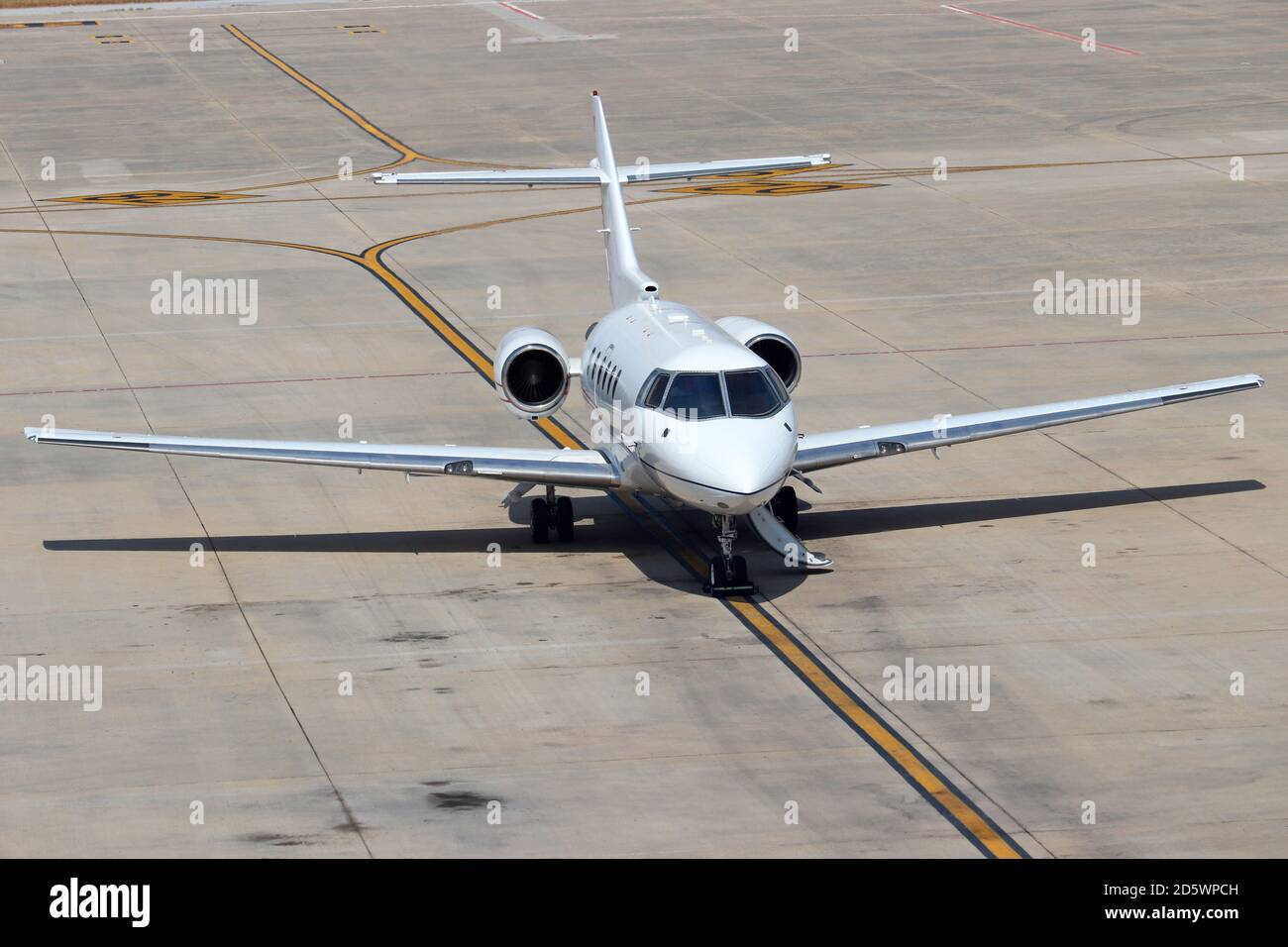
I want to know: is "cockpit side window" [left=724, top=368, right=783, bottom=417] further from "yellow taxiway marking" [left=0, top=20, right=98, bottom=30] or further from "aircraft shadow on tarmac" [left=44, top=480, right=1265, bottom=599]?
"yellow taxiway marking" [left=0, top=20, right=98, bottom=30]

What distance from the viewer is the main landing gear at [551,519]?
23906mm

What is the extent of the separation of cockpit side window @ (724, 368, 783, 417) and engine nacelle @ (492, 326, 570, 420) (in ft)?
9.73

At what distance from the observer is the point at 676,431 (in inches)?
864

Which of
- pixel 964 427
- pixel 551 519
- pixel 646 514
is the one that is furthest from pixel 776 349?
pixel 551 519

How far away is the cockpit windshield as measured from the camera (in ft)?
72.0

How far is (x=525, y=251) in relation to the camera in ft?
130

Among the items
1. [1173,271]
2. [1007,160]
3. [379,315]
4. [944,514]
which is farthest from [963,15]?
[944,514]

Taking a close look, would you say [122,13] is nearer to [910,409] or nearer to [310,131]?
[310,131]

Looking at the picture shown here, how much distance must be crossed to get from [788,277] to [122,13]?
47.9 meters

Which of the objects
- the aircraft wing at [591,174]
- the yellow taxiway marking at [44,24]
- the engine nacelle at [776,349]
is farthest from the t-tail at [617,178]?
the yellow taxiway marking at [44,24]

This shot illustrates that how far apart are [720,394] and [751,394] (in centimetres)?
35

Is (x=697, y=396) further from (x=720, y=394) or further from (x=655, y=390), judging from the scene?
(x=655, y=390)

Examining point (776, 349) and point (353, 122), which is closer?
point (776, 349)

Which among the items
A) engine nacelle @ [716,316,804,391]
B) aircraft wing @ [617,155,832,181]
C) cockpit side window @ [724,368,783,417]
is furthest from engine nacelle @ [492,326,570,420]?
aircraft wing @ [617,155,832,181]
